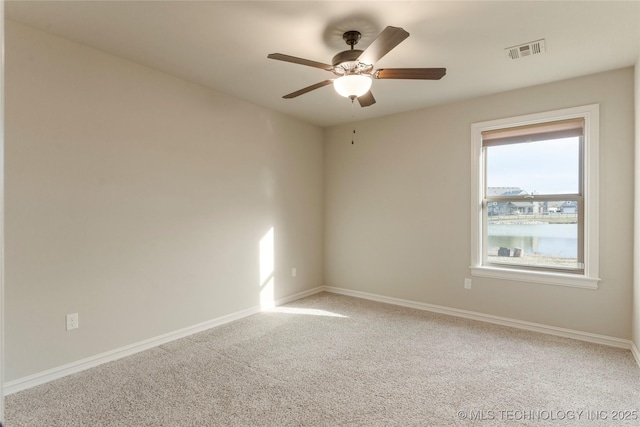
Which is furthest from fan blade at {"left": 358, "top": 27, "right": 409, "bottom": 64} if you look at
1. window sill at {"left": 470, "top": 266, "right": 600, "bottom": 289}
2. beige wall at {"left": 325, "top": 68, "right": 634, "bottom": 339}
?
window sill at {"left": 470, "top": 266, "right": 600, "bottom": 289}

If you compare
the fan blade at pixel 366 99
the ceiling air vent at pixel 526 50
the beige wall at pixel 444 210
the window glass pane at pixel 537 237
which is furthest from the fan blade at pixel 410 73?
the window glass pane at pixel 537 237

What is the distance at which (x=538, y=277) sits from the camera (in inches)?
137

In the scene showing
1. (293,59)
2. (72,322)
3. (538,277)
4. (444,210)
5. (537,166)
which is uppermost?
(293,59)

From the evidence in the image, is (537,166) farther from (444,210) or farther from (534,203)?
(444,210)

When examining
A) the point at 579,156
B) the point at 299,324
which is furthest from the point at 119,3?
the point at 579,156

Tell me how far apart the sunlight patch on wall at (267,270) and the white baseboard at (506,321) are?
3.95 ft

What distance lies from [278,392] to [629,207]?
3373mm

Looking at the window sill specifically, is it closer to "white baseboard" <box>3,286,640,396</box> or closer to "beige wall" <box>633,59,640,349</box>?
"beige wall" <box>633,59,640,349</box>

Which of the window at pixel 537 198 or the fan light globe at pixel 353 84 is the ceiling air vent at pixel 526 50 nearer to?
the window at pixel 537 198

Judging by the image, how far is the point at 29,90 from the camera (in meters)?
2.39

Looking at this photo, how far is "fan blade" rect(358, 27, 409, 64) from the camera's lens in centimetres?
187

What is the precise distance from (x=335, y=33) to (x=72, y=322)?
2.95m

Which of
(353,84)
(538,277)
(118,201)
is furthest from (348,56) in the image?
(538,277)

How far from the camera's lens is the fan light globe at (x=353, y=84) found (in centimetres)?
229
